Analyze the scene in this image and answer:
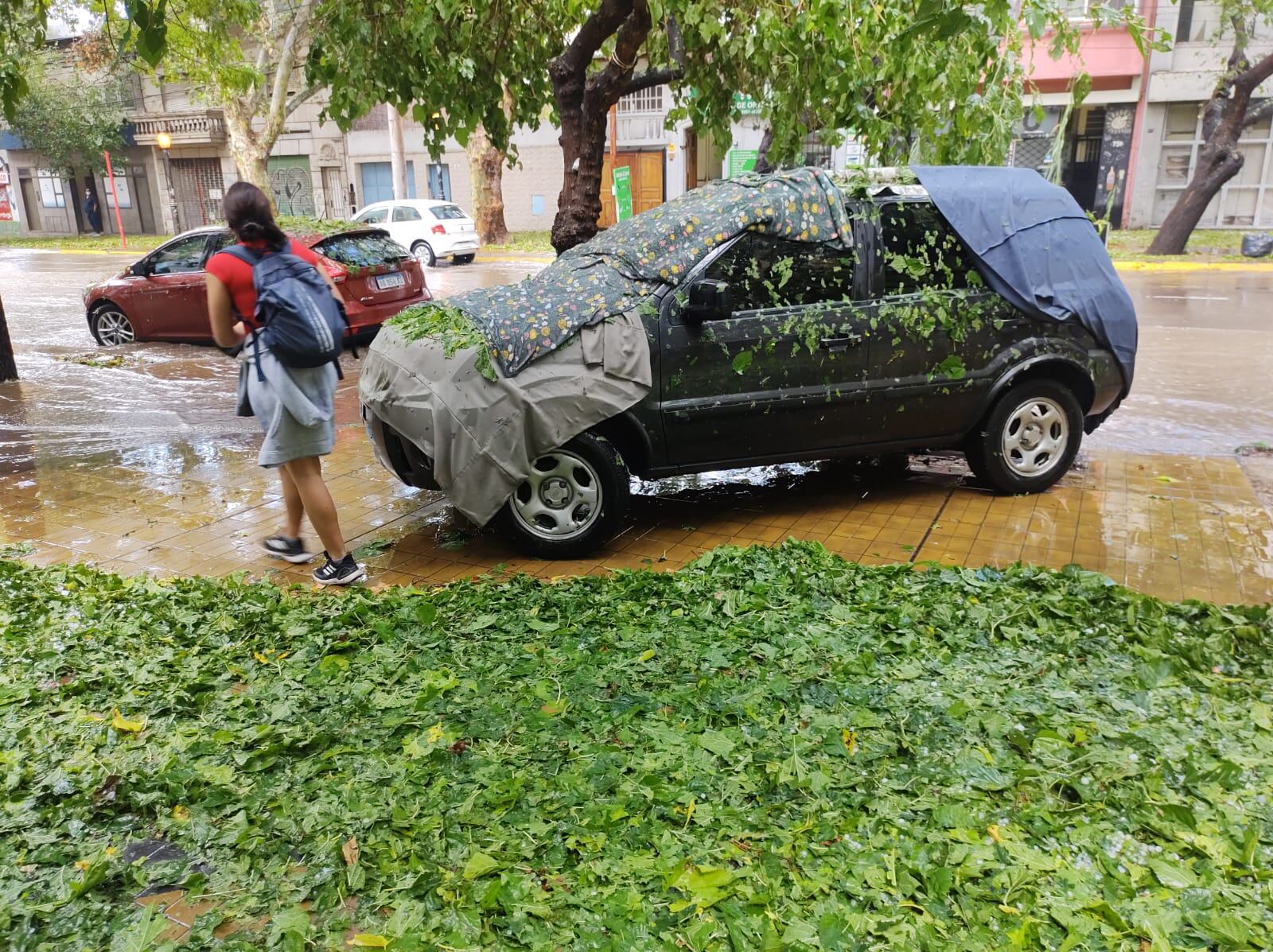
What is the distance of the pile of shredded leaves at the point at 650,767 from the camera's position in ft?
8.54

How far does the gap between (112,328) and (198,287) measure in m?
1.63

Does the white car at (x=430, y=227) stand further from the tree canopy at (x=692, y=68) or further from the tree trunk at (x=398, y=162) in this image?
the tree canopy at (x=692, y=68)

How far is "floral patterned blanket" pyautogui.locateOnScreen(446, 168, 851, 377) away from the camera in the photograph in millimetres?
5203

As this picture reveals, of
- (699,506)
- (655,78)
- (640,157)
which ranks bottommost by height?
Answer: (699,506)

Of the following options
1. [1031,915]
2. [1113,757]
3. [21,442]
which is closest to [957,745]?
[1113,757]

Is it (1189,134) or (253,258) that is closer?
(253,258)

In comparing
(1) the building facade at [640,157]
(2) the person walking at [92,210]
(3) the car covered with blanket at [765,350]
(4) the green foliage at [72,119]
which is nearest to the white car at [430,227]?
(1) the building facade at [640,157]

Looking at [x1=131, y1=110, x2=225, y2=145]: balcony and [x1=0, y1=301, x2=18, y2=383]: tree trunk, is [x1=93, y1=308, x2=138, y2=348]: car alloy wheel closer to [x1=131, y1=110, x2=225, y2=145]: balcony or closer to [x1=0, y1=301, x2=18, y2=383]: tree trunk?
[x1=0, y1=301, x2=18, y2=383]: tree trunk

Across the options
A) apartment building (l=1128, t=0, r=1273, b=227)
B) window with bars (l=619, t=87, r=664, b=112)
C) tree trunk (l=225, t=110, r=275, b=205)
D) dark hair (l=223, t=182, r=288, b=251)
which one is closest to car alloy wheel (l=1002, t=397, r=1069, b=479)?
dark hair (l=223, t=182, r=288, b=251)

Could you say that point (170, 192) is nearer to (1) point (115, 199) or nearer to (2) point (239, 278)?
(1) point (115, 199)

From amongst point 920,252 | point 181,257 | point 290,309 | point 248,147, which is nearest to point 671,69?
point 920,252

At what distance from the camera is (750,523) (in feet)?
19.6

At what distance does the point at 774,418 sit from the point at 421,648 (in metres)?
2.52

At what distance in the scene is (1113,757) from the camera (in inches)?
126
